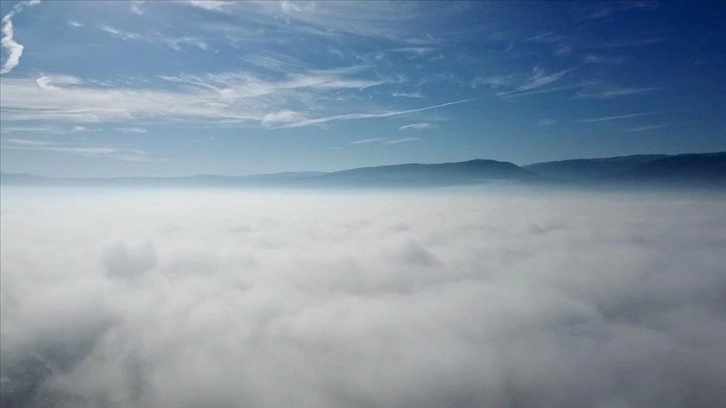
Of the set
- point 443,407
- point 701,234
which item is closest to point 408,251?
point 443,407

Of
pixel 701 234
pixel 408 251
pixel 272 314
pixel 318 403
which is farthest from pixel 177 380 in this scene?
pixel 701 234

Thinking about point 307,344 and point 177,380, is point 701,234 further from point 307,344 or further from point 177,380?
point 177,380

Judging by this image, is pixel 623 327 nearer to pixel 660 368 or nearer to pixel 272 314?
pixel 660 368

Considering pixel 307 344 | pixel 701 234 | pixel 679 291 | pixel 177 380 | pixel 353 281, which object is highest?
pixel 701 234

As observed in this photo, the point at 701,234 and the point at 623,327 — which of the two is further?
the point at 623,327

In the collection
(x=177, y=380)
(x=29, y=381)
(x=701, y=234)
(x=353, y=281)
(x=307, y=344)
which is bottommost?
(x=29, y=381)

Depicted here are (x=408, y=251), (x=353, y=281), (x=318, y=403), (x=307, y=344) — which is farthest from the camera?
(x=408, y=251)

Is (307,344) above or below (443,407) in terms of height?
above

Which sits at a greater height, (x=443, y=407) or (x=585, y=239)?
(x=585, y=239)

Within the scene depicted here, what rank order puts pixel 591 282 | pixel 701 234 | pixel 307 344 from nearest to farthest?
1. pixel 701 234
2. pixel 307 344
3. pixel 591 282
